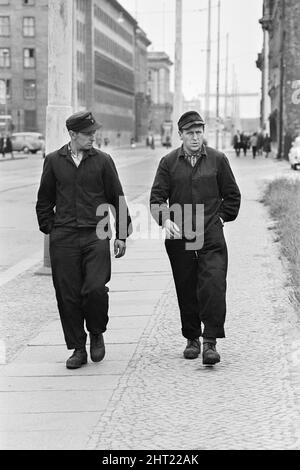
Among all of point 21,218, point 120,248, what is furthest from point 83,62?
point 120,248

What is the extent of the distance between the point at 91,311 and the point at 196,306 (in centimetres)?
74

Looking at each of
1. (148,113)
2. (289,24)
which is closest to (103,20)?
(148,113)

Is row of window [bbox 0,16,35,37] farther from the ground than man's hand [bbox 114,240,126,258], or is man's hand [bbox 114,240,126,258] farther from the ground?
row of window [bbox 0,16,35,37]

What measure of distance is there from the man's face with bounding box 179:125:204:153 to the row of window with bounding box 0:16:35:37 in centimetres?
10434

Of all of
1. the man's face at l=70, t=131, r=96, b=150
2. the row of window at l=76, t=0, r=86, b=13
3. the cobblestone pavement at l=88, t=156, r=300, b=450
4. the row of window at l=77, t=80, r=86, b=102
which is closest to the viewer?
the cobblestone pavement at l=88, t=156, r=300, b=450

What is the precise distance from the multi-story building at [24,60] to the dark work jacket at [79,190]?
102 meters

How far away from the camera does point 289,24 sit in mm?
58750

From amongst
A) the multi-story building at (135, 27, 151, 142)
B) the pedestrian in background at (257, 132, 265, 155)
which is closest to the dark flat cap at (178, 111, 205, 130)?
the pedestrian in background at (257, 132, 265, 155)

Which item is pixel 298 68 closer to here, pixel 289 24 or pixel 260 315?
pixel 289 24

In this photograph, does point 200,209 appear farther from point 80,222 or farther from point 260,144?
point 260,144

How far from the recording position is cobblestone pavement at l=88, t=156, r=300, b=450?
227 inches

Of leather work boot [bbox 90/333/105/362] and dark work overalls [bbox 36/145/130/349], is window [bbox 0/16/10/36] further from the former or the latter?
leather work boot [bbox 90/333/105/362]

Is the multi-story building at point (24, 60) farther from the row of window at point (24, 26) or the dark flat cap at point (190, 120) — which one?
the dark flat cap at point (190, 120)

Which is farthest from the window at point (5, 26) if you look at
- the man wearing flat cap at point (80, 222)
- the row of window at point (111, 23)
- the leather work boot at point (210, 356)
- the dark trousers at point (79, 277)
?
the leather work boot at point (210, 356)
